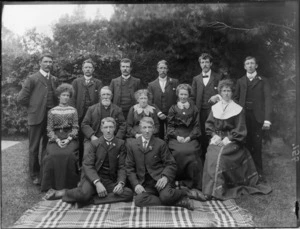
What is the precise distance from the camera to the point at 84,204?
4547 millimetres

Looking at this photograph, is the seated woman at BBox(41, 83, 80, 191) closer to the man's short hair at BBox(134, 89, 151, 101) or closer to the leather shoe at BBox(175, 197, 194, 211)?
the man's short hair at BBox(134, 89, 151, 101)

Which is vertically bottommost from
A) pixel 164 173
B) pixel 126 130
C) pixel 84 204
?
pixel 84 204

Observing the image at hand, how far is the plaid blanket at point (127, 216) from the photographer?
430 centimetres

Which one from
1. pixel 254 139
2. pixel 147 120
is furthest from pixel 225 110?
pixel 147 120

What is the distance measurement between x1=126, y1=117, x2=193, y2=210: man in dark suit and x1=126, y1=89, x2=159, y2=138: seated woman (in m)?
0.15

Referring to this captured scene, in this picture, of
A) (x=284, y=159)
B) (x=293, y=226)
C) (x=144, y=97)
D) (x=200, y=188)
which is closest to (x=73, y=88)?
(x=144, y=97)

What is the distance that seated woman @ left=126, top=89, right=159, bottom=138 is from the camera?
4.88m

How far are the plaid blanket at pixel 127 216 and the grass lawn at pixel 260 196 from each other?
0.15 meters

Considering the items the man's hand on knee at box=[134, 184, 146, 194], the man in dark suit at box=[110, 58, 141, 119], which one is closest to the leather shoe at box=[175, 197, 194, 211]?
the man's hand on knee at box=[134, 184, 146, 194]

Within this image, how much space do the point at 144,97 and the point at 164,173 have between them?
1049 millimetres

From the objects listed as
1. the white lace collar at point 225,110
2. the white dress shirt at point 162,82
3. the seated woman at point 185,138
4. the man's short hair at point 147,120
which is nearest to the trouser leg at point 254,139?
the white lace collar at point 225,110

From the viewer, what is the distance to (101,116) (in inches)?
192

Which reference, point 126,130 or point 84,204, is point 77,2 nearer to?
point 126,130

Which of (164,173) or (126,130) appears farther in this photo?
(126,130)
